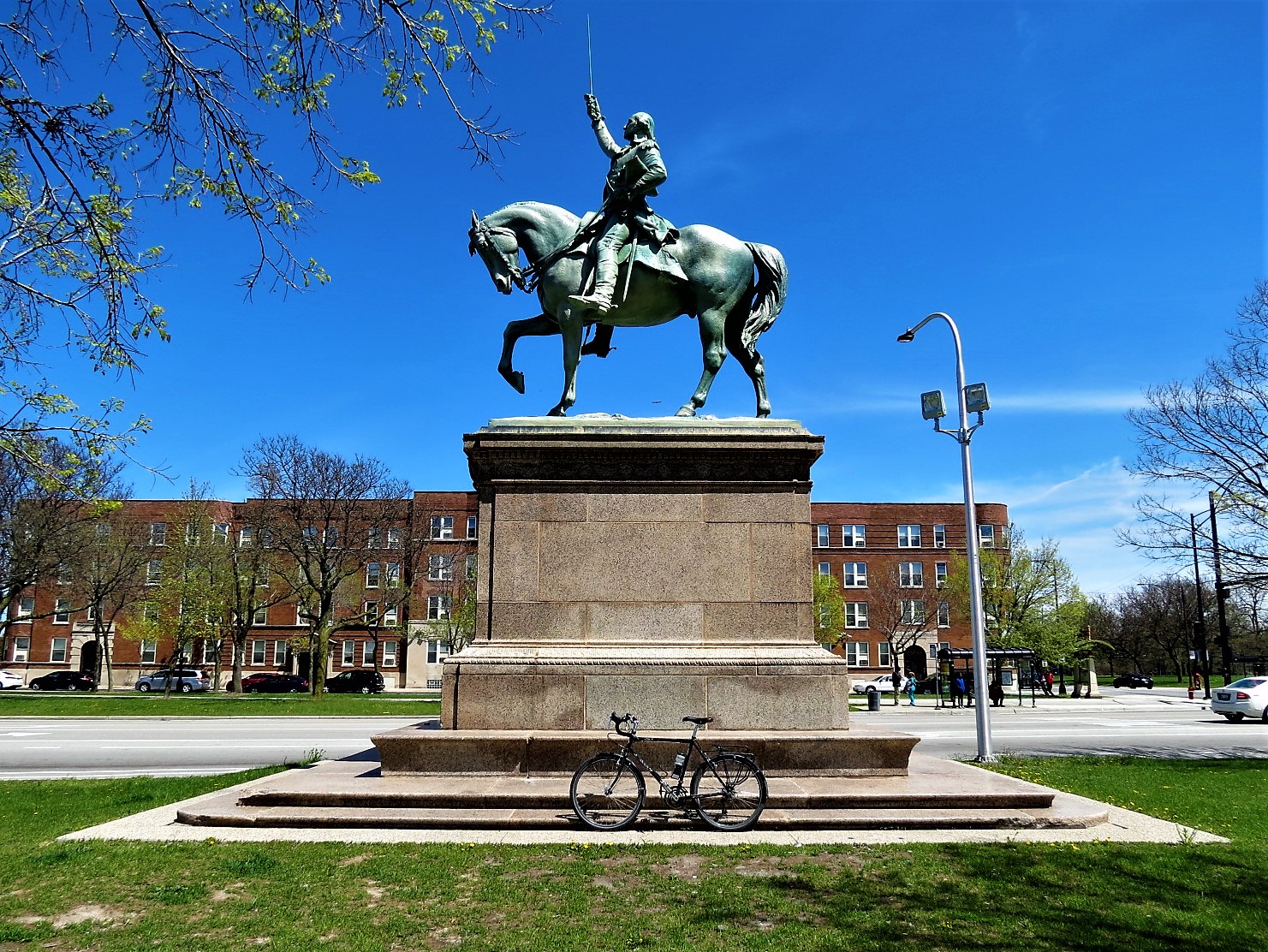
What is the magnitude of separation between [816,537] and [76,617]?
A: 6066 centimetres

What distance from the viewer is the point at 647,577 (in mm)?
10883

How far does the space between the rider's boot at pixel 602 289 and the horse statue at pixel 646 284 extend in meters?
0.19

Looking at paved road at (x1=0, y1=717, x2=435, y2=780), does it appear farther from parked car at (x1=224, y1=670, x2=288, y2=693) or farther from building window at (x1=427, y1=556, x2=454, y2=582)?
parked car at (x1=224, y1=670, x2=288, y2=693)

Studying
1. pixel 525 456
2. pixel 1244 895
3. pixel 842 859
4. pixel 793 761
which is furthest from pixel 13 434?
pixel 1244 895

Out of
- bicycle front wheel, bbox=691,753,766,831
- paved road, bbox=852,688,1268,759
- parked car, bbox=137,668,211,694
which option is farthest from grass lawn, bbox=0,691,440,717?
bicycle front wheel, bbox=691,753,766,831

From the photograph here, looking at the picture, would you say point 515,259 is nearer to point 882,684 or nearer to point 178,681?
point 178,681

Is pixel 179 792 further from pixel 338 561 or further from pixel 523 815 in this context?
pixel 338 561

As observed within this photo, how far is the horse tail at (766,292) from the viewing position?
1249cm

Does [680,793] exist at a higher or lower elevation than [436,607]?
lower

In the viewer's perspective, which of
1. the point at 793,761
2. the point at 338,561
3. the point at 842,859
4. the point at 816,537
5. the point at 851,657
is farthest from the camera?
the point at 816,537

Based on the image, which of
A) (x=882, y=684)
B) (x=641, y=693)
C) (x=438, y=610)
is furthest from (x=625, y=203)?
(x=882, y=684)

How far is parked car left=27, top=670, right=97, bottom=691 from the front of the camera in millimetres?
62438

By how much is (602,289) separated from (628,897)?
25.0ft

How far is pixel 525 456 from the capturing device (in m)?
11.1
